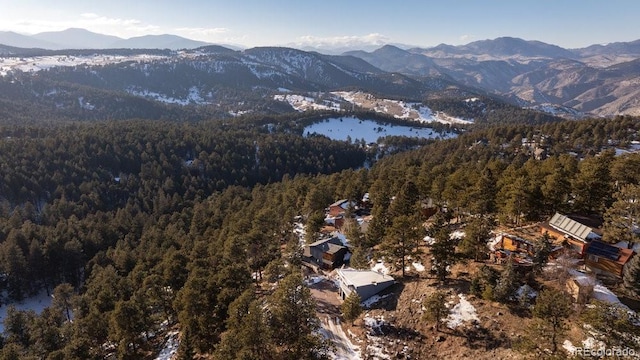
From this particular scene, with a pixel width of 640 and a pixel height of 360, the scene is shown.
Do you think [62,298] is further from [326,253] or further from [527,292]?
[527,292]

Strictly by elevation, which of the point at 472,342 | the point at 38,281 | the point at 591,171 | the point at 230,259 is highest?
the point at 591,171

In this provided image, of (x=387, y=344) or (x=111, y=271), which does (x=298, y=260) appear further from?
(x=111, y=271)

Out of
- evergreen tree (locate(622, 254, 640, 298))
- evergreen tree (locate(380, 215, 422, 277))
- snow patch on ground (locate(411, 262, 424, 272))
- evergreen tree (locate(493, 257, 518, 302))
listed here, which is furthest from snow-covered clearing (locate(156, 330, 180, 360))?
evergreen tree (locate(622, 254, 640, 298))

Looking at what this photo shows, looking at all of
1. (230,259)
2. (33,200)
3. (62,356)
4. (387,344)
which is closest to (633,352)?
(387,344)

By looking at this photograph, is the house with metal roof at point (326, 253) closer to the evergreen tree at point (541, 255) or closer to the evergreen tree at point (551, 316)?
the evergreen tree at point (541, 255)

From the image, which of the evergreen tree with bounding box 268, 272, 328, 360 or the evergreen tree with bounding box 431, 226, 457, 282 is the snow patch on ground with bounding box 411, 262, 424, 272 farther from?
the evergreen tree with bounding box 268, 272, 328, 360

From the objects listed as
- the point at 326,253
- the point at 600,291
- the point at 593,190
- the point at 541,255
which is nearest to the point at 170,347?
the point at 326,253
